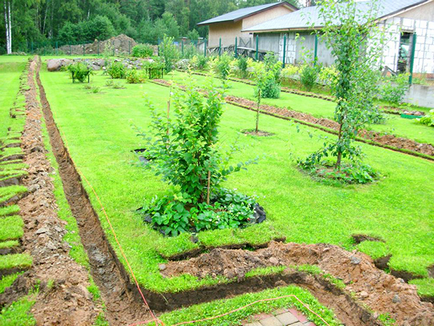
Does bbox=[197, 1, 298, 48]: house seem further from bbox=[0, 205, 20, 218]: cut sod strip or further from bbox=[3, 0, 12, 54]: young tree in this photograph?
bbox=[0, 205, 20, 218]: cut sod strip

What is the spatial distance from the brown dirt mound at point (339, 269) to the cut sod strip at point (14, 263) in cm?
152

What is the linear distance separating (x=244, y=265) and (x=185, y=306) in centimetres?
84

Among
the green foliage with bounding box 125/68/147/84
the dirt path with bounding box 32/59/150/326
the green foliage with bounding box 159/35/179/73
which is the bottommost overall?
the dirt path with bounding box 32/59/150/326

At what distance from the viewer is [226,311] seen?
3.77m

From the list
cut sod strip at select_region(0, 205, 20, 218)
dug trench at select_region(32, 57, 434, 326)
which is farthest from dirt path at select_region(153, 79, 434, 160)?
cut sod strip at select_region(0, 205, 20, 218)

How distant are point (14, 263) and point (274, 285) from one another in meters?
2.88

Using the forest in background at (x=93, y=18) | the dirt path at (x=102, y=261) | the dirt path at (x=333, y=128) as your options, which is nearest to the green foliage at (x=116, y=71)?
the dirt path at (x=333, y=128)

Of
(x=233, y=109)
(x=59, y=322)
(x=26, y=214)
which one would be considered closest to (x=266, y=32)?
(x=233, y=109)

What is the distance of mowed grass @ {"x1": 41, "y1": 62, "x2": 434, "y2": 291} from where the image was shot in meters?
4.83

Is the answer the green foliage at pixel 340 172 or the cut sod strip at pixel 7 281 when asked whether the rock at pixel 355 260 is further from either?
the cut sod strip at pixel 7 281

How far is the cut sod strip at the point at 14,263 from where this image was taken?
4.15 meters

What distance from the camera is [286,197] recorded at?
6480mm

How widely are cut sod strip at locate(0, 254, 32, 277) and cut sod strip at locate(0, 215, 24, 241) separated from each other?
1.56 ft

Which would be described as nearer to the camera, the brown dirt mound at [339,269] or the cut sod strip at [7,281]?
the brown dirt mound at [339,269]
